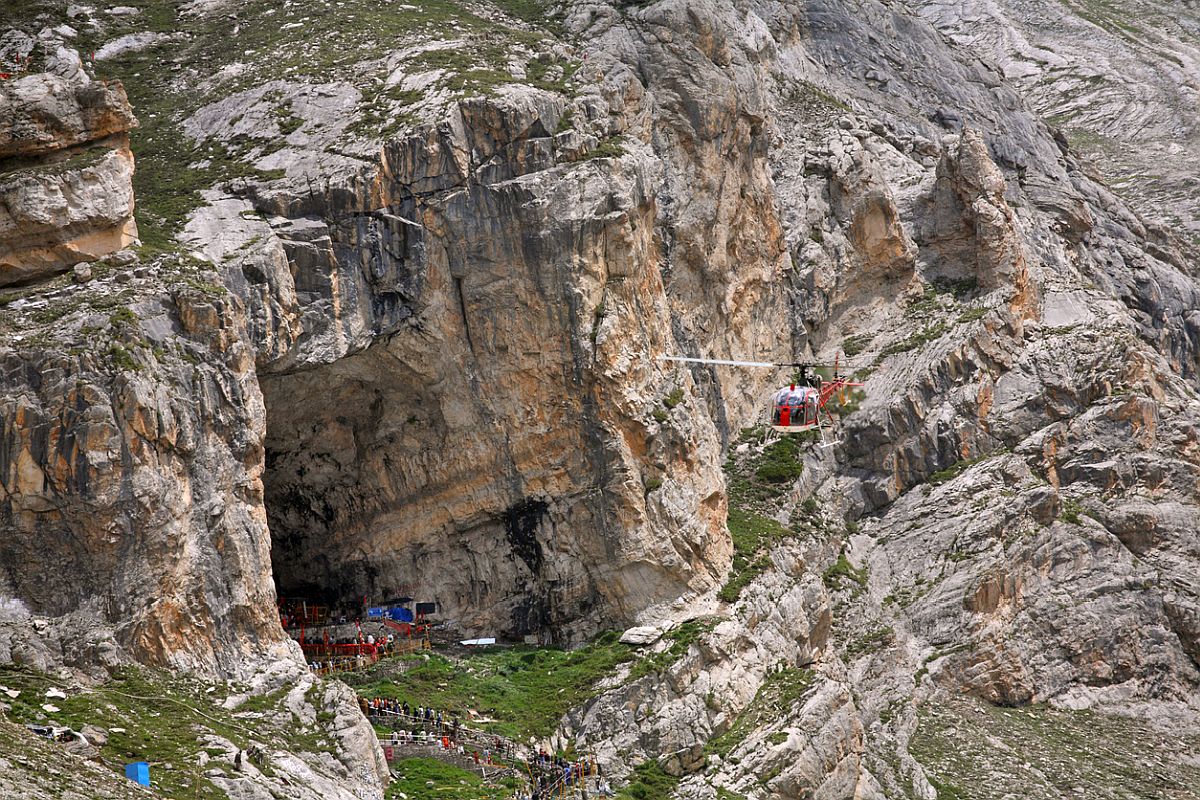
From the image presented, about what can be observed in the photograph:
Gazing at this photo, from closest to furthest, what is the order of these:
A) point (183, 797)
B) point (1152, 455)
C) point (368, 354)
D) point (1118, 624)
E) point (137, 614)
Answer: point (183, 797), point (137, 614), point (368, 354), point (1118, 624), point (1152, 455)

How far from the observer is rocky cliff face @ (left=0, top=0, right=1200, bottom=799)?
4675 cm

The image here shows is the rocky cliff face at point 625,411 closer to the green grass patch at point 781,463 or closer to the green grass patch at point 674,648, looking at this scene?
the green grass patch at point 674,648

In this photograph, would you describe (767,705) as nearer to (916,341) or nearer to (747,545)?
(747,545)

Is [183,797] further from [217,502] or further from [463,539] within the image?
[463,539]

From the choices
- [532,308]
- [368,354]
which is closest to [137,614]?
[368,354]

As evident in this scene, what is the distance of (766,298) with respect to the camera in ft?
234

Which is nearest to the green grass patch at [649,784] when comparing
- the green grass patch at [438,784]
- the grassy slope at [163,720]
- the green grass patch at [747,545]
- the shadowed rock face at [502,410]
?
the green grass patch at [438,784]

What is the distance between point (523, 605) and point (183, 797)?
22684 millimetres

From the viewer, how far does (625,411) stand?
57.3m

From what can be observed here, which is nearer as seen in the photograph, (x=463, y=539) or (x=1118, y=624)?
(x=463, y=539)

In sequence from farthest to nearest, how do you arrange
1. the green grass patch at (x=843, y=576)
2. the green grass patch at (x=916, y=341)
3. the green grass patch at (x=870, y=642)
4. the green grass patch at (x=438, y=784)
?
the green grass patch at (x=916, y=341)
the green grass patch at (x=843, y=576)
the green grass patch at (x=870, y=642)
the green grass patch at (x=438, y=784)

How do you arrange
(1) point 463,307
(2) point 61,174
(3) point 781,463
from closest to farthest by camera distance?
(2) point 61,174 → (1) point 463,307 → (3) point 781,463

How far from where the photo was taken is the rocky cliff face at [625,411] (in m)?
46.8

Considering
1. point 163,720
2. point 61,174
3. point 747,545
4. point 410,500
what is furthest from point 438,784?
point 61,174
